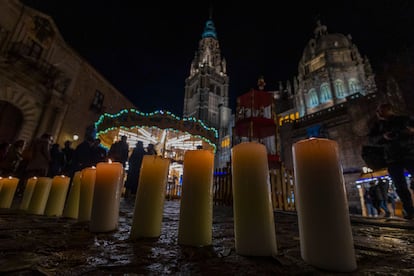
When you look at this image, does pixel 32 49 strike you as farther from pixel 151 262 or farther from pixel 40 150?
pixel 151 262

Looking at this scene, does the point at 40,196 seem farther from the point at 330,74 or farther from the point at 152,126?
the point at 330,74

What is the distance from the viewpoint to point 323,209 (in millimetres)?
770

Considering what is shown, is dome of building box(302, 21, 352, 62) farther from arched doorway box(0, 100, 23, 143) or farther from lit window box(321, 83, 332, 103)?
arched doorway box(0, 100, 23, 143)

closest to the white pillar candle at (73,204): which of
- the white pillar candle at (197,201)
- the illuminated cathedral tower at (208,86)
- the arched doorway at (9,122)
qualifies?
the white pillar candle at (197,201)

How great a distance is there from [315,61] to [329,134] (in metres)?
18.2

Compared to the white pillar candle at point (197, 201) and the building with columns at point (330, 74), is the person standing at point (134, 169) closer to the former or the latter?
the white pillar candle at point (197, 201)

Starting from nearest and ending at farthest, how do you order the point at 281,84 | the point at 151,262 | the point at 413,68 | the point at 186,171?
1. the point at 151,262
2. the point at 186,171
3. the point at 413,68
4. the point at 281,84

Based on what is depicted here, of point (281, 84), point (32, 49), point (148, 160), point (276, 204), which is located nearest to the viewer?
point (148, 160)

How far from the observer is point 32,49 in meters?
12.5

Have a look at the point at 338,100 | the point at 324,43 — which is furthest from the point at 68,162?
the point at 324,43

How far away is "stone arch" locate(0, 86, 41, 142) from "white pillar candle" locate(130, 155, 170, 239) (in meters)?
14.8

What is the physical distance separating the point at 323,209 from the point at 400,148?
356 centimetres

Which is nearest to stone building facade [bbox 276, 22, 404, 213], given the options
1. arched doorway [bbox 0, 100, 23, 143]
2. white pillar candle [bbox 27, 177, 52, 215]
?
white pillar candle [bbox 27, 177, 52, 215]

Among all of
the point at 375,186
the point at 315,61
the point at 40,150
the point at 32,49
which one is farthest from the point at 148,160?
the point at 315,61
